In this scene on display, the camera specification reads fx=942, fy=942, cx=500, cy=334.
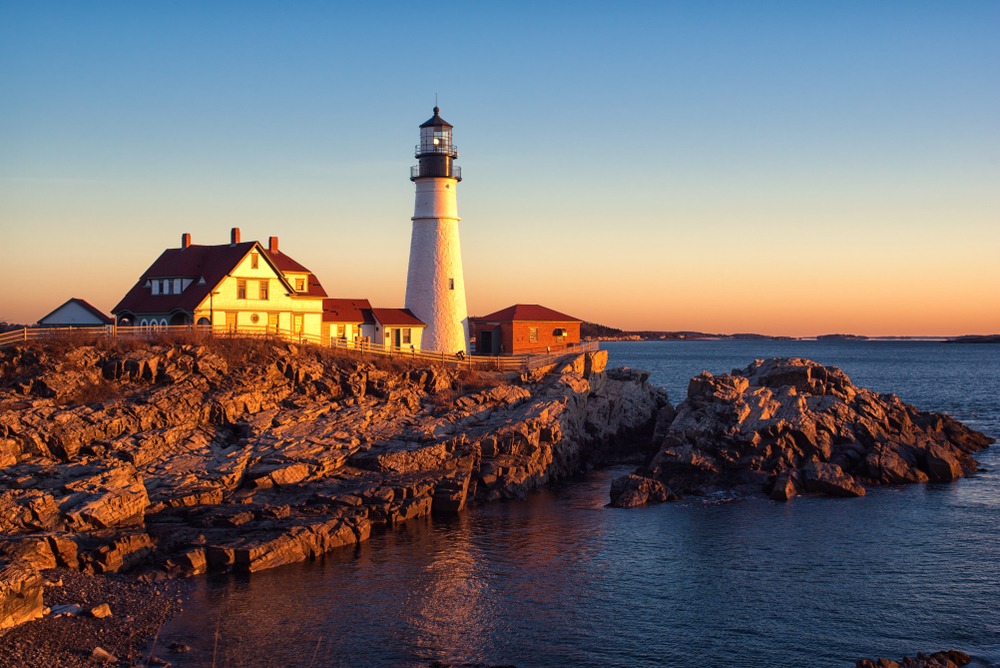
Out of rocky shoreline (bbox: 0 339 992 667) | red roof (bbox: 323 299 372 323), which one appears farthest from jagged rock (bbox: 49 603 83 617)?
red roof (bbox: 323 299 372 323)

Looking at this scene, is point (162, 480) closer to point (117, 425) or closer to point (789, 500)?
point (117, 425)

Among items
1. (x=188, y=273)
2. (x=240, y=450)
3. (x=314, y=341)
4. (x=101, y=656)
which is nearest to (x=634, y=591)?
(x=101, y=656)

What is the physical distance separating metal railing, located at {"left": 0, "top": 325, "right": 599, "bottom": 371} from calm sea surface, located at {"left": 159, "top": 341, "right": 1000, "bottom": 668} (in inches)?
570

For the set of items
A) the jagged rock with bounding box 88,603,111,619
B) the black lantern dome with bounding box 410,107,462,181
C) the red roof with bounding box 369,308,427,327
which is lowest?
the jagged rock with bounding box 88,603,111,619

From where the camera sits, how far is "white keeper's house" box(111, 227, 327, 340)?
46.2 metres

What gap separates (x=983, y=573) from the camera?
2725cm

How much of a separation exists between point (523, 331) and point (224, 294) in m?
18.1

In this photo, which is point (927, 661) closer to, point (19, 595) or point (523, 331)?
point (19, 595)

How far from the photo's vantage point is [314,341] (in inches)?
1869

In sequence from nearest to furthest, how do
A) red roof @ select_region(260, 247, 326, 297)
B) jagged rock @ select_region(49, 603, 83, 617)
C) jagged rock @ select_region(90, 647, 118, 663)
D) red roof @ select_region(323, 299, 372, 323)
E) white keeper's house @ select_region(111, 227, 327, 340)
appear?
1. jagged rock @ select_region(90, 647, 118, 663)
2. jagged rock @ select_region(49, 603, 83, 617)
3. white keeper's house @ select_region(111, 227, 327, 340)
4. red roof @ select_region(260, 247, 326, 297)
5. red roof @ select_region(323, 299, 372, 323)

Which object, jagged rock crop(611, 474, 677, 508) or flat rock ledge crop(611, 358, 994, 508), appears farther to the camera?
flat rock ledge crop(611, 358, 994, 508)

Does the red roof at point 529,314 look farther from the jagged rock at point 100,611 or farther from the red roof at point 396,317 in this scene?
the jagged rock at point 100,611

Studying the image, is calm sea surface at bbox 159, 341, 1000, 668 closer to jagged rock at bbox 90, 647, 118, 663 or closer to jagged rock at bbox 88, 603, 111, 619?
jagged rock at bbox 90, 647, 118, 663


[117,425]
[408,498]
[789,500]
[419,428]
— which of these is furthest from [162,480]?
[789,500]
